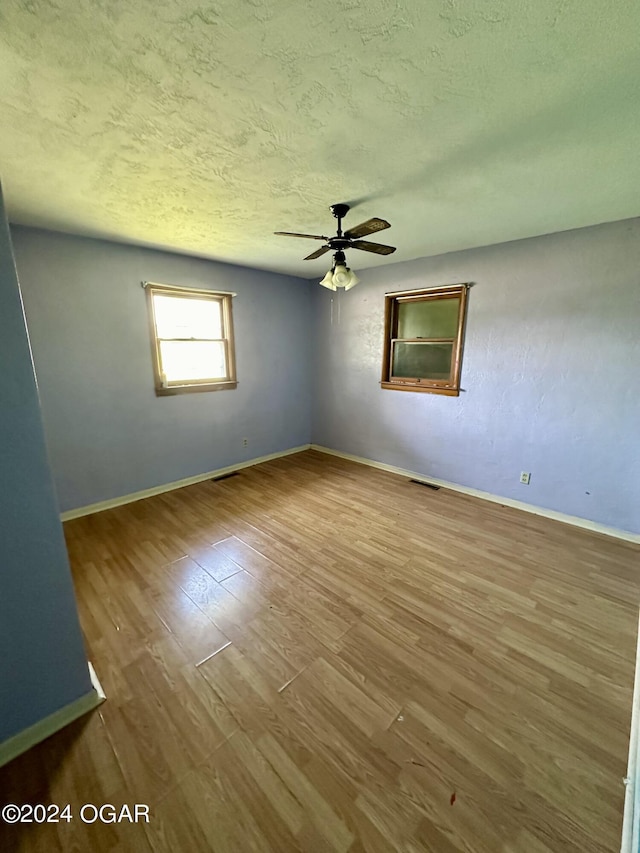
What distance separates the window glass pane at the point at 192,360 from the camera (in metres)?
3.48

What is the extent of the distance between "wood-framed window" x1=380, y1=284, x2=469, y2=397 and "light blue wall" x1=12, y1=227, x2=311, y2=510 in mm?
1523

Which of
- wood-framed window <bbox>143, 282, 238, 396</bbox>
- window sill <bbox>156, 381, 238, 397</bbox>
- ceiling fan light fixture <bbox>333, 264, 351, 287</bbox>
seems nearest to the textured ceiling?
ceiling fan light fixture <bbox>333, 264, 351, 287</bbox>

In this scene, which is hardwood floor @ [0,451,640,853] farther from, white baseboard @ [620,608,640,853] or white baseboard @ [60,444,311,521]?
white baseboard @ [60,444,311,521]

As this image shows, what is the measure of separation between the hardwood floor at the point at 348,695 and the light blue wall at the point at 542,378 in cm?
65

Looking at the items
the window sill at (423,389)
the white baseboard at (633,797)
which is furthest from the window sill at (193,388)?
the white baseboard at (633,797)

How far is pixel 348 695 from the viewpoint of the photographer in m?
1.44

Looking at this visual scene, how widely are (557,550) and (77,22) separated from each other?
370 cm

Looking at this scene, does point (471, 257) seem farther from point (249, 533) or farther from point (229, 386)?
point (249, 533)

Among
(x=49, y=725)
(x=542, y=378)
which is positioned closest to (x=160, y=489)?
(x=49, y=725)

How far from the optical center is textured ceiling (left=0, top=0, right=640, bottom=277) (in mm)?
953

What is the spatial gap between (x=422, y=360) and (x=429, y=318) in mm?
466

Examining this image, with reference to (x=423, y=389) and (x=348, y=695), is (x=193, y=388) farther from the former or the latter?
(x=348, y=695)

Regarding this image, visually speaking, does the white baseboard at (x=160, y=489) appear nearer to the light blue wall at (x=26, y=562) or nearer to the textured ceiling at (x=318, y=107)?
the light blue wall at (x=26, y=562)

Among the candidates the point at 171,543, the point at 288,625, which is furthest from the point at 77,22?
the point at 171,543
